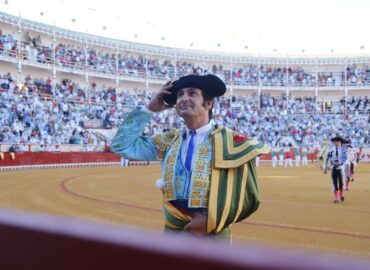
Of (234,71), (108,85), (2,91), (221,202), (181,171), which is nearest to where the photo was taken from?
(221,202)

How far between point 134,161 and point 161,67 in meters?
13.3

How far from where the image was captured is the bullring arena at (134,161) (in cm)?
62

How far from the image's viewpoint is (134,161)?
3019 centimetres

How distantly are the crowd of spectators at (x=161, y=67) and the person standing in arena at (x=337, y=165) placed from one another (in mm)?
23694

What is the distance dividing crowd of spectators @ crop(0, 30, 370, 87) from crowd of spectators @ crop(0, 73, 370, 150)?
1563mm

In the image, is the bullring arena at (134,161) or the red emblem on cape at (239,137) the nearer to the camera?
the bullring arena at (134,161)

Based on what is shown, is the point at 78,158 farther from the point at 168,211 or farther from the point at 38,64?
the point at 168,211

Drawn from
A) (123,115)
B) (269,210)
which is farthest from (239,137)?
(123,115)

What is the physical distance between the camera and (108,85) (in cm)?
3784

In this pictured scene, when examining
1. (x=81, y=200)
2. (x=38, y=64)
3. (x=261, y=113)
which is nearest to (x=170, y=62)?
(x=261, y=113)

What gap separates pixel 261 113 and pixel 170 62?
954 centimetres

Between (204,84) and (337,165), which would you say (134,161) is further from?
(204,84)

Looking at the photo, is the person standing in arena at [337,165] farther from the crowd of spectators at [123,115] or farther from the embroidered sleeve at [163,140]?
the crowd of spectators at [123,115]

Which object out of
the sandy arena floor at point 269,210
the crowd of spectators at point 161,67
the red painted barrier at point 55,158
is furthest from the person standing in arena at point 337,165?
the crowd of spectators at point 161,67
